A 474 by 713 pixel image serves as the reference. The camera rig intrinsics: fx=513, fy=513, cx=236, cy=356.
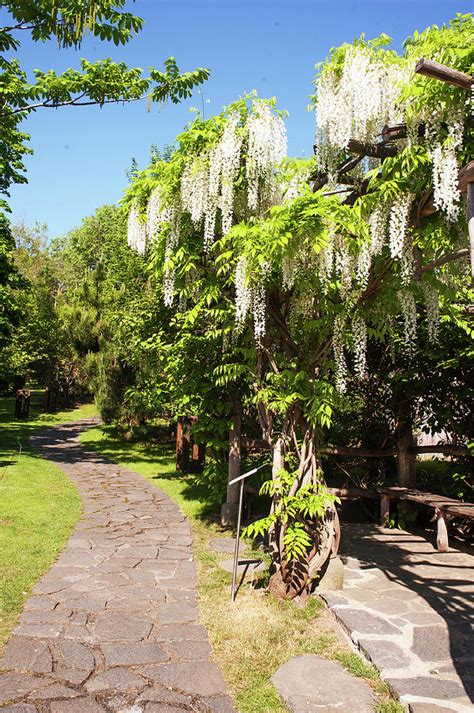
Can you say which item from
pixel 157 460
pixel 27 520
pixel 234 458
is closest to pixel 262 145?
pixel 234 458

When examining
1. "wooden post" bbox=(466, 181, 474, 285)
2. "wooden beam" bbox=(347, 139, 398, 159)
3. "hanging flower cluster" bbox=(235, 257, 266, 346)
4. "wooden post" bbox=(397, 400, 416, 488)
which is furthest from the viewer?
"wooden post" bbox=(397, 400, 416, 488)

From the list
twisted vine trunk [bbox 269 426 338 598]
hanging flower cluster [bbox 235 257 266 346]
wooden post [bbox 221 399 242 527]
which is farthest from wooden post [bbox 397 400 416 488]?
hanging flower cluster [bbox 235 257 266 346]

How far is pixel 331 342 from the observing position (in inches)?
199

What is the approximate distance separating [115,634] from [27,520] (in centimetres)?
367

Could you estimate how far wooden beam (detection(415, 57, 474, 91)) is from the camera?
2.98 metres

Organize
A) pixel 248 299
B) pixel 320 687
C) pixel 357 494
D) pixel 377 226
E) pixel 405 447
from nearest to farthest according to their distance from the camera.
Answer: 1. pixel 320 687
2. pixel 377 226
3. pixel 248 299
4. pixel 357 494
5. pixel 405 447

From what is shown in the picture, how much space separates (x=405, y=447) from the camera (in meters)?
8.02

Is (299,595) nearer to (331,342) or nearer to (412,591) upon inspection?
(412,591)

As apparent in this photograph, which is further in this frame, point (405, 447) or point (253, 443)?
point (405, 447)

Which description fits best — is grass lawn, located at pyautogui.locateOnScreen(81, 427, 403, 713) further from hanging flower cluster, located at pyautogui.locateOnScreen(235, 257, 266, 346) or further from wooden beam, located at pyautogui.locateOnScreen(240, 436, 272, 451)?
hanging flower cluster, located at pyautogui.locateOnScreen(235, 257, 266, 346)

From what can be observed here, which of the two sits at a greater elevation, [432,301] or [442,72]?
[442,72]

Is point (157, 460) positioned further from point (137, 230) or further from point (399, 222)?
point (399, 222)

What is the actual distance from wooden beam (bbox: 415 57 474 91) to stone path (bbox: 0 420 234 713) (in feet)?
13.3

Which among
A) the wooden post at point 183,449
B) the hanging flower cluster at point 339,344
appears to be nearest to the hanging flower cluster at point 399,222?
the hanging flower cluster at point 339,344
